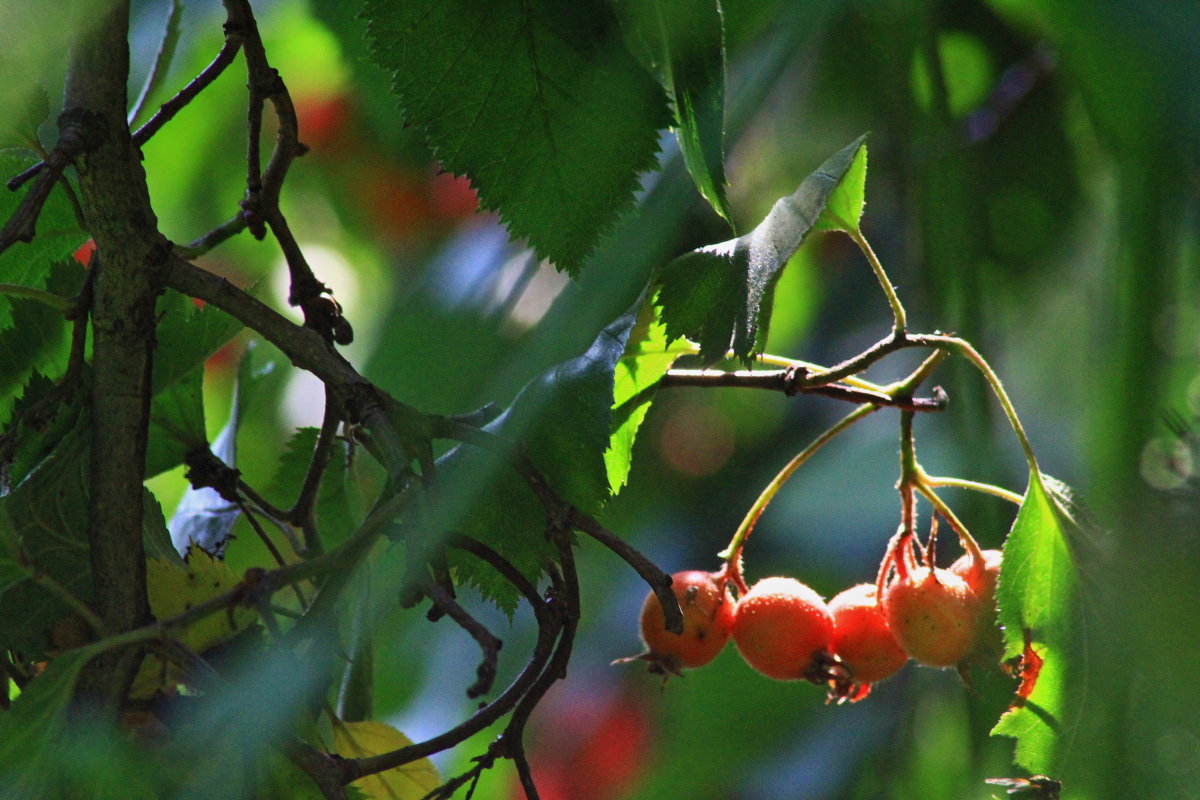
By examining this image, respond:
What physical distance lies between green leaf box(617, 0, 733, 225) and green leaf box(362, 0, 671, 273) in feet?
0.06

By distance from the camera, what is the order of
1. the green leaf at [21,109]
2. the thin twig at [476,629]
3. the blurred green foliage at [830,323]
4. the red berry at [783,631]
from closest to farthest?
the blurred green foliage at [830,323], the thin twig at [476,629], the green leaf at [21,109], the red berry at [783,631]

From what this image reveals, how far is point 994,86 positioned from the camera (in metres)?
0.80

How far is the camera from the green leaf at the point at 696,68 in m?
0.34

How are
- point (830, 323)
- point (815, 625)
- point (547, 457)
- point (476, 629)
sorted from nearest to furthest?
point (476, 629) → point (547, 457) → point (815, 625) → point (830, 323)

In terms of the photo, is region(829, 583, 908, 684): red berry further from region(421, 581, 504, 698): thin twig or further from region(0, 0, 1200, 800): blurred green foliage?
region(421, 581, 504, 698): thin twig

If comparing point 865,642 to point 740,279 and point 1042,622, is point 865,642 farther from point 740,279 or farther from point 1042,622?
point 740,279

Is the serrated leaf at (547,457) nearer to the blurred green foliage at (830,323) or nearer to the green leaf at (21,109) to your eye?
the blurred green foliage at (830,323)

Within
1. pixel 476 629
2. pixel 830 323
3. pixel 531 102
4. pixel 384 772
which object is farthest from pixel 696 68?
pixel 830 323

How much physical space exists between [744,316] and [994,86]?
50 centimetres

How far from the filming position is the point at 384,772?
0.45 metres

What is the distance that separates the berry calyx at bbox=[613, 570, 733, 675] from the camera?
0.49 metres

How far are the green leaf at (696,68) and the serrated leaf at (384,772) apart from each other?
0.24 metres

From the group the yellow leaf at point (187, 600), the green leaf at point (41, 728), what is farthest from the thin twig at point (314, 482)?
the green leaf at point (41, 728)

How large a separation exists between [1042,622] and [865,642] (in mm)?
80
